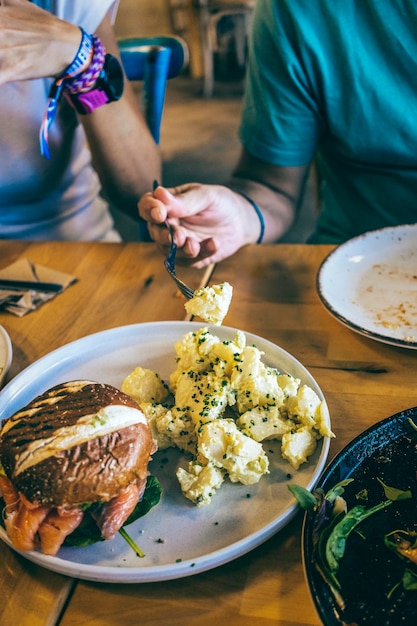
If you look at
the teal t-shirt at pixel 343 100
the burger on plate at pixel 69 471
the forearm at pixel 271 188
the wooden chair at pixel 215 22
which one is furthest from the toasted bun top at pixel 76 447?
the wooden chair at pixel 215 22

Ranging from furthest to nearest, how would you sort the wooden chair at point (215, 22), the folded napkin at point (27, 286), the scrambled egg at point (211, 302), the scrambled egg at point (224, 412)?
the wooden chair at point (215, 22) < the folded napkin at point (27, 286) < the scrambled egg at point (211, 302) < the scrambled egg at point (224, 412)

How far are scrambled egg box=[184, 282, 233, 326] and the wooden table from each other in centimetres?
20

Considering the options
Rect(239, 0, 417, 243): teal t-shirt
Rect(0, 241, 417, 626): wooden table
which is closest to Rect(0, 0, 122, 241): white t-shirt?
Rect(0, 241, 417, 626): wooden table

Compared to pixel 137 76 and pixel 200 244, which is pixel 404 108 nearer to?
pixel 200 244

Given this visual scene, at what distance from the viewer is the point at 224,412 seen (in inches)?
33.8

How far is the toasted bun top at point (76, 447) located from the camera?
64cm

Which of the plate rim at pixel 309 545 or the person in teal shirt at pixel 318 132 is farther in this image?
the person in teal shirt at pixel 318 132

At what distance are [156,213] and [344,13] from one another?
688 mm

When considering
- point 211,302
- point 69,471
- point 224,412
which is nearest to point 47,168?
point 211,302

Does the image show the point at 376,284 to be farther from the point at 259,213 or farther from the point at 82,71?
the point at 82,71

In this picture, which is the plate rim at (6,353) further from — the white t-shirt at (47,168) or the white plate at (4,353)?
the white t-shirt at (47,168)

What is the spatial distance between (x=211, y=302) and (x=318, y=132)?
86 cm

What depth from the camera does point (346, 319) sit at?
98cm

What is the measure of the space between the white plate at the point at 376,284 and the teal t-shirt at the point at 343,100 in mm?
294
